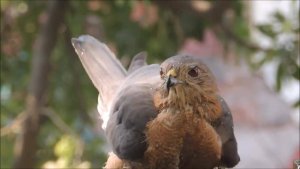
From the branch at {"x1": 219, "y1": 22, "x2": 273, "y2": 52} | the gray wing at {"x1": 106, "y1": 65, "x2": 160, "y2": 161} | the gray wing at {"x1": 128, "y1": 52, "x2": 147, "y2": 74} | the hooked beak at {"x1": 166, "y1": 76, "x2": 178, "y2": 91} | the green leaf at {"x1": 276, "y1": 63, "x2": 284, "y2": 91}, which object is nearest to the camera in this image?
the hooked beak at {"x1": 166, "y1": 76, "x2": 178, "y2": 91}

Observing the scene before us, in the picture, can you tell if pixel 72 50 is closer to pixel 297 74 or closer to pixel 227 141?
pixel 297 74

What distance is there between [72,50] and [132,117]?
4.00ft

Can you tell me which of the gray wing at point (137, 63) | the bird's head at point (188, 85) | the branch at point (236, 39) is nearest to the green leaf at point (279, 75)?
the branch at point (236, 39)

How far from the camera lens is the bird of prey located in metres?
1.45

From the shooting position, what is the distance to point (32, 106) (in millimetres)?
2521

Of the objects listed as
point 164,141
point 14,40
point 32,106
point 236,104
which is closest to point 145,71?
point 164,141

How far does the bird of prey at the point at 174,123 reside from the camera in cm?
145

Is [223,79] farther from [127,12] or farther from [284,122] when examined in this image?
[127,12]

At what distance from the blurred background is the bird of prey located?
64 cm

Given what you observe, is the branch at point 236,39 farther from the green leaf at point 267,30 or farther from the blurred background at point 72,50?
the green leaf at point 267,30

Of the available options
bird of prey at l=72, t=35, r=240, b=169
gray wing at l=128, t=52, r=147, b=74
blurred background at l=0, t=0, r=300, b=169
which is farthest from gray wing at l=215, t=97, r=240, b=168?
blurred background at l=0, t=0, r=300, b=169

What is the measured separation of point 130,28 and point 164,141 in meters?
1.23

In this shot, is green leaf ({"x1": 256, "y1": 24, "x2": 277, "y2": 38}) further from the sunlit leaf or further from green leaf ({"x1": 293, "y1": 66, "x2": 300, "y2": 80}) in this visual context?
green leaf ({"x1": 293, "y1": 66, "x2": 300, "y2": 80})

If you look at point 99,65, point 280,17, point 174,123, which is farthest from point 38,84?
point 174,123
